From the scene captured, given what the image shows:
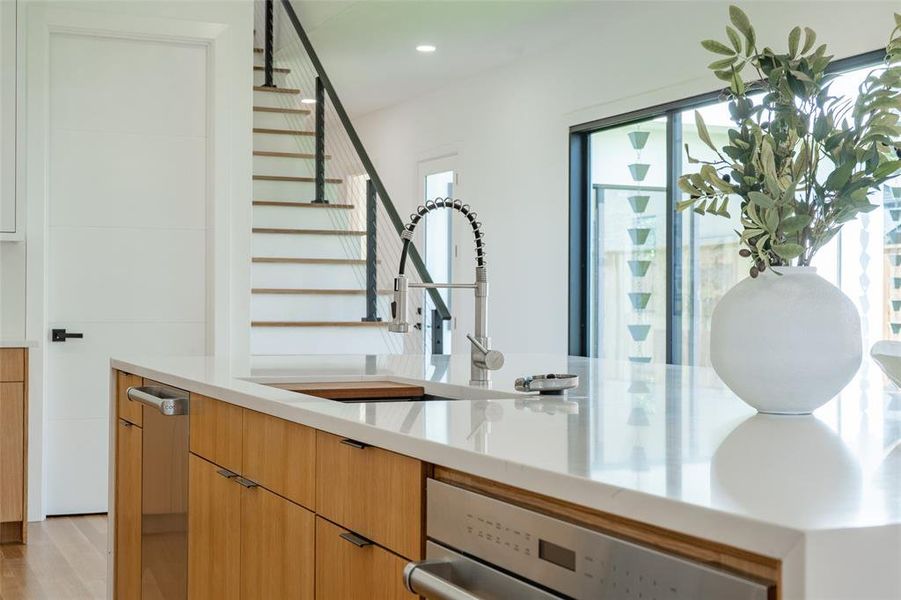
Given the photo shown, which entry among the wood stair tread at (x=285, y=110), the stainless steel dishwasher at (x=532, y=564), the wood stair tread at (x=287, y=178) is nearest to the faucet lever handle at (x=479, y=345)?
the stainless steel dishwasher at (x=532, y=564)

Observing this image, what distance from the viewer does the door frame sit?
4824 millimetres

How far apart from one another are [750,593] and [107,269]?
15.5 feet

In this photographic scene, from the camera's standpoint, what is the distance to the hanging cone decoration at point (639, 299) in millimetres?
6014

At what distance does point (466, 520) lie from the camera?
112 cm

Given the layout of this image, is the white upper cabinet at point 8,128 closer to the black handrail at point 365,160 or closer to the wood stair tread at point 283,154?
the black handrail at point 365,160

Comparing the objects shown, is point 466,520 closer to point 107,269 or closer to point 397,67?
point 107,269

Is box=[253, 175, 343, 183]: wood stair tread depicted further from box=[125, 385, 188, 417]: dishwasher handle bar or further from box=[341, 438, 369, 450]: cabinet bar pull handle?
box=[341, 438, 369, 450]: cabinet bar pull handle

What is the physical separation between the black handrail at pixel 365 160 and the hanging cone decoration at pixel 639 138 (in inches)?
58.0

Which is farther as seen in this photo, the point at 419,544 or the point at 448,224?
the point at 448,224

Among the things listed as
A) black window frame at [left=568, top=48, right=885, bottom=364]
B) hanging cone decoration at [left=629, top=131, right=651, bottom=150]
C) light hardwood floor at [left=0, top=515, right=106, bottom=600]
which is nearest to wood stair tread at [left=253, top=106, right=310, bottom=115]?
black window frame at [left=568, top=48, right=885, bottom=364]

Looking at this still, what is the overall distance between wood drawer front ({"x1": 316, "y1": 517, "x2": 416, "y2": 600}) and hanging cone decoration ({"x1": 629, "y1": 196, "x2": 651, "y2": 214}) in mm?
4815

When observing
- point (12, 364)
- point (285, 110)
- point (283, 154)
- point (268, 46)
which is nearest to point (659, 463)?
point (12, 364)

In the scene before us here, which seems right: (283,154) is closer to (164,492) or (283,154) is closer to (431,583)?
(164,492)

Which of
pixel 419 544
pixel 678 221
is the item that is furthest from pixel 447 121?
pixel 419 544
